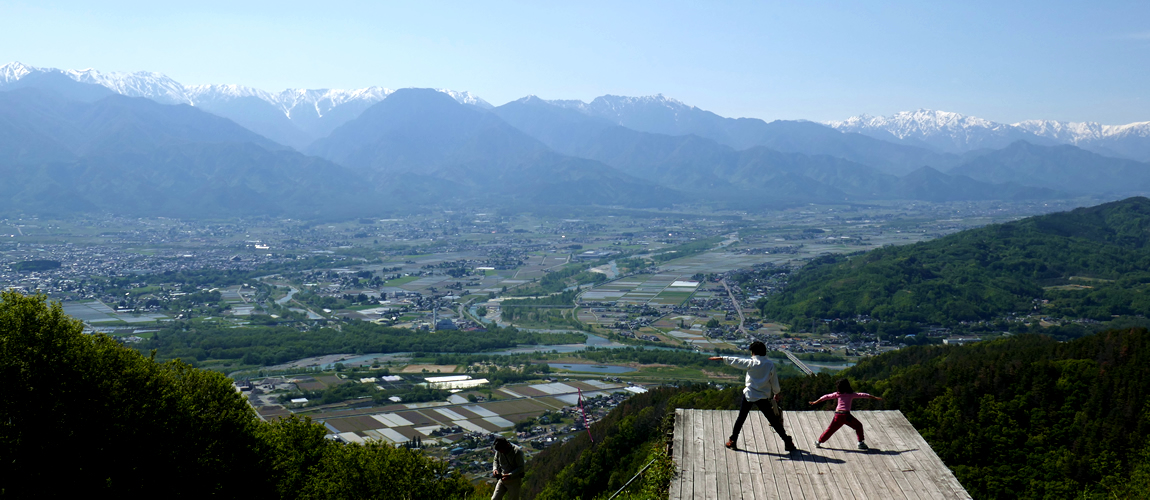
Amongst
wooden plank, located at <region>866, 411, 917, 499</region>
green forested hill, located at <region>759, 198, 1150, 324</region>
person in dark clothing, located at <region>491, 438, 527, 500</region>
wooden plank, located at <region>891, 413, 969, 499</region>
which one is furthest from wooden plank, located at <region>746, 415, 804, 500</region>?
green forested hill, located at <region>759, 198, 1150, 324</region>

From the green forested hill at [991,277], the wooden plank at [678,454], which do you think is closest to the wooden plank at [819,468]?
the wooden plank at [678,454]

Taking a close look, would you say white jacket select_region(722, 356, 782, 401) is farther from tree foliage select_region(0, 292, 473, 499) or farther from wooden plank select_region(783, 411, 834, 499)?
tree foliage select_region(0, 292, 473, 499)

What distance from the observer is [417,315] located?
77250 mm

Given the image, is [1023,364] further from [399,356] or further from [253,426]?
[399,356]

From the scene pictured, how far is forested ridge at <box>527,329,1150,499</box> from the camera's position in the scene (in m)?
26.2

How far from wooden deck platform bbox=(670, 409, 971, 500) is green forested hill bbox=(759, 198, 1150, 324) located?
211ft

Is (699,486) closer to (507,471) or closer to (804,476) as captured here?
(804,476)

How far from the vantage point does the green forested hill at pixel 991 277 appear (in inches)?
2970

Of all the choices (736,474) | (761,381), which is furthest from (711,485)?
(761,381)

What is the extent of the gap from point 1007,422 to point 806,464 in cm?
2380

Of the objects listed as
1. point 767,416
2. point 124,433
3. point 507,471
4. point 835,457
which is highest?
point 767,416

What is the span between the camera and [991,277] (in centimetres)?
8650

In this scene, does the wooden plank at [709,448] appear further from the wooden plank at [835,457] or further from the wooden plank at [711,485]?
the wooden plank at [835,457]

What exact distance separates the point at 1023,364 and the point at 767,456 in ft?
91.5
